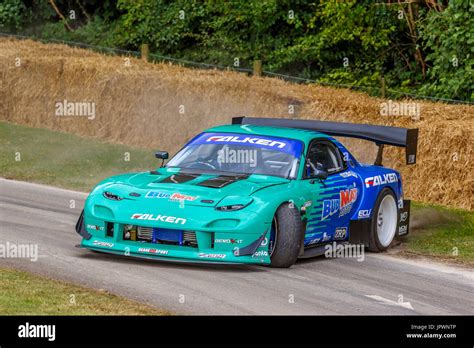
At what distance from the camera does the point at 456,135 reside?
63.2ft

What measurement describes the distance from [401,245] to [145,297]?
5473mm

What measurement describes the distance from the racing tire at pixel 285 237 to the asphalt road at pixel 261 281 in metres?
0.14

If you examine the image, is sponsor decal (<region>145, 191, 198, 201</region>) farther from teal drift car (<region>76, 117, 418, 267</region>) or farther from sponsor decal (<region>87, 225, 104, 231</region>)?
sponsor decal (<region>87, 225, 104, 231</region>)

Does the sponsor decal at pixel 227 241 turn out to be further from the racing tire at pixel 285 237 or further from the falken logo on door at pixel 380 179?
the falken logo on door at pixel 380 179

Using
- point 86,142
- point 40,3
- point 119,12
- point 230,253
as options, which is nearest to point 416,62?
point 86,142

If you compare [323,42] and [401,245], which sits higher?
[323,42]

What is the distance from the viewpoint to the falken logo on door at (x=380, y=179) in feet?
46.6

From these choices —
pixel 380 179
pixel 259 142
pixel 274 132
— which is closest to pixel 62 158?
pixel 274 132

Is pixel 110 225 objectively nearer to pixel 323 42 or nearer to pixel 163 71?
pixel 163 71

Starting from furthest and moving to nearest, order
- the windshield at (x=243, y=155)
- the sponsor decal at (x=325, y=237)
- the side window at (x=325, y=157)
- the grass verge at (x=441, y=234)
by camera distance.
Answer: the grass verge at (x=441, y=234) < the side window at (x=325, y=157) < the sponsor decal at (x=325, y=237) < the windshield at (x=243, y=155)

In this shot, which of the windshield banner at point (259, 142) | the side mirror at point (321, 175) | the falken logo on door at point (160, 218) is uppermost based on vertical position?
the windshield banner at point (259, 142)
